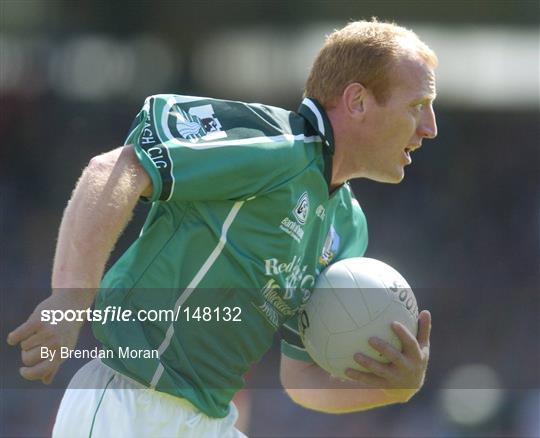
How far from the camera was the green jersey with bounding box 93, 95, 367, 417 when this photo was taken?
8.09ft

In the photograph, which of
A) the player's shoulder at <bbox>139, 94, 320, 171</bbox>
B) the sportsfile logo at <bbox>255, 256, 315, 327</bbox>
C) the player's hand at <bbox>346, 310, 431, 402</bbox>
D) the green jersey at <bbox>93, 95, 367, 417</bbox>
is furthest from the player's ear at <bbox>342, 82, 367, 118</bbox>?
the player's hand at <bbox>346, 310, 431, 402</bbox>

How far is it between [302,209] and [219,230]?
268mm

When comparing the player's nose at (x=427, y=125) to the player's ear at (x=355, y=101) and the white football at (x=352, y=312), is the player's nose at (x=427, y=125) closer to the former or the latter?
the player's ear at (x=355, y=101)

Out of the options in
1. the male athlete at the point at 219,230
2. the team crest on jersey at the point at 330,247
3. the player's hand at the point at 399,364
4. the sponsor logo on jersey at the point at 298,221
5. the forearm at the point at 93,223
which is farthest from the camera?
the team crest on jersey at the point at 330,247

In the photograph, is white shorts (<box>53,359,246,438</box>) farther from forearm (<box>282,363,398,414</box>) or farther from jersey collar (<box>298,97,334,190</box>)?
jersey collar (<box>298,97,334,190</box>)

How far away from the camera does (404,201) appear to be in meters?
8.54

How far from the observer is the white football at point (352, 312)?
9.25ft

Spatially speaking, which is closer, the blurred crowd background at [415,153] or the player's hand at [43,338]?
the player's hand at [43,338]

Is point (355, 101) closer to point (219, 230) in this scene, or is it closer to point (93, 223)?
point (219, 230)

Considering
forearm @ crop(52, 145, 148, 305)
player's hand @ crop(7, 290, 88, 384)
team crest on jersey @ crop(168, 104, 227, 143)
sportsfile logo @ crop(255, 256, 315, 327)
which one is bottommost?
sportsfile logo @ crop(255, 256, 315, 327)

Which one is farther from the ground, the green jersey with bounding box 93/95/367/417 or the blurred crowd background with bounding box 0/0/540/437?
the green jersey with bounding box 93/95/367/417

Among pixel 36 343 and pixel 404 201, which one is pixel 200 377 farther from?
pixel 404 201

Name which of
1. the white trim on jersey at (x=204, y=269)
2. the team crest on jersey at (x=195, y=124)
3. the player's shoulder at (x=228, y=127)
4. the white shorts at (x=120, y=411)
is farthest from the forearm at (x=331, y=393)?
the team crest on jersey at (x=195, y=124)

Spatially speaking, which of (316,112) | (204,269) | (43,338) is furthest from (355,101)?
(43,338)
